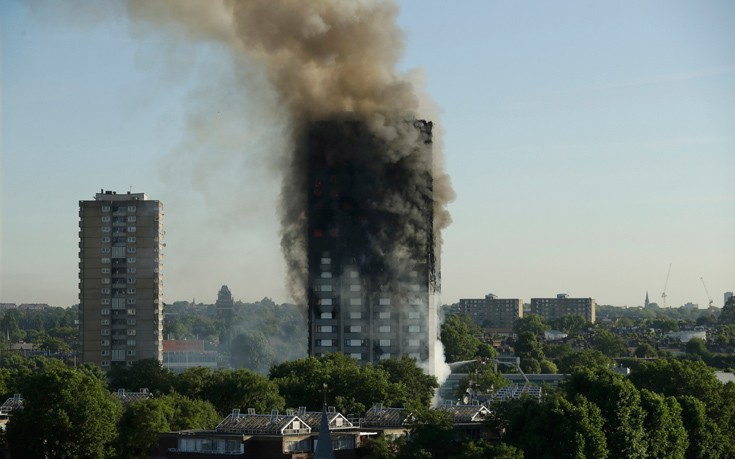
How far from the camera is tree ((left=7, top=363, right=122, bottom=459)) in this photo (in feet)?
423

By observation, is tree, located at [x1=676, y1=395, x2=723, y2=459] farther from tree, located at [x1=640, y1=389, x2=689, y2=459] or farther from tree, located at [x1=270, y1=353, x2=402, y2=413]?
tree, located at [x1=270, y1=353, x2=402, y2=413]

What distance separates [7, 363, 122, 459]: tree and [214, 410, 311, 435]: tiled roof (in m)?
13.8

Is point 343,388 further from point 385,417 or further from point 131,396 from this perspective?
point 131,396

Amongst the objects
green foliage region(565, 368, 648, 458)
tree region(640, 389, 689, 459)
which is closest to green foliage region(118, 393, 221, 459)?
green foliage region(565, 368, 648, 458)

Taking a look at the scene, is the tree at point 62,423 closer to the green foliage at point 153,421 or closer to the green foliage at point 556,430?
the green foliage at point 153,421

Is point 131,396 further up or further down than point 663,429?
further up

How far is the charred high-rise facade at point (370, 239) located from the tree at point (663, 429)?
189 feet

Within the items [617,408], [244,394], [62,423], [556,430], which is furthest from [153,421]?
[617,408]

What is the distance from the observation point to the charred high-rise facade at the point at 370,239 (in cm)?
18325

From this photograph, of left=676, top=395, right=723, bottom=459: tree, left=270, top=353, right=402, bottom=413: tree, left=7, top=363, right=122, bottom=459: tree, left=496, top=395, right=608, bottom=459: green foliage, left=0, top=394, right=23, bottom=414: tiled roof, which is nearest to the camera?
left=496, top=395, right=608, bottom=459: green foliage

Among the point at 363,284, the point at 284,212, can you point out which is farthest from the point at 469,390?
the point at 284,212

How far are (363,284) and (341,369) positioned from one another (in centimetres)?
3217

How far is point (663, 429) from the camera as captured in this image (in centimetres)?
12619

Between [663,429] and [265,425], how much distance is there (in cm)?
3047
